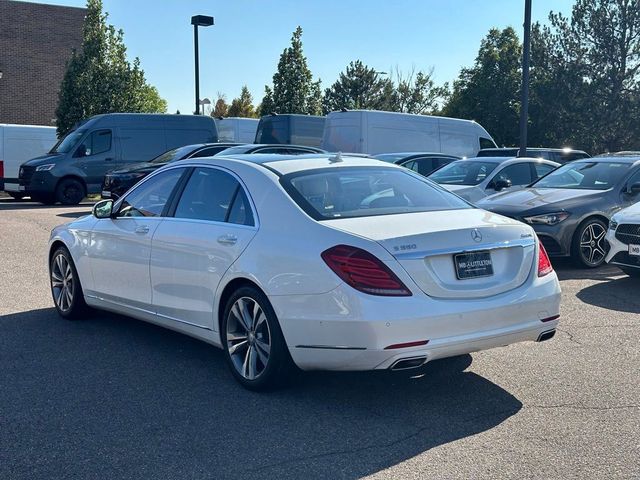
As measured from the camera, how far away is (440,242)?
15.6ft

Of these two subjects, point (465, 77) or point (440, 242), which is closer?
point (440, 242)

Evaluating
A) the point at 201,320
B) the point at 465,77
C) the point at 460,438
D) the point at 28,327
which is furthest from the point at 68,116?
the point at 465,77

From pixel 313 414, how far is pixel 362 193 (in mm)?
1573

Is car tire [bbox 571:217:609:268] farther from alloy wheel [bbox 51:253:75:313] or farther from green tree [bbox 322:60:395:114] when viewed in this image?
green tree [bbox 322:60:395:114]

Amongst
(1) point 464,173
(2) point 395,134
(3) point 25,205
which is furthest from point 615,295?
(3) point 25,205

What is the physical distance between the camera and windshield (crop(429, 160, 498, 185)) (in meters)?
13.5

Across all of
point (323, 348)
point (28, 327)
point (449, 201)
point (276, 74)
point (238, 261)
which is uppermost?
point (276, 74)

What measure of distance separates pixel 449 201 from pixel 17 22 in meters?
41.4

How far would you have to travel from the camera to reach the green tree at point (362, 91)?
6047 centimetres

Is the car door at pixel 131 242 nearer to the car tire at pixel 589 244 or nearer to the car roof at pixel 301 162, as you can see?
the car roof at pixel 301 162

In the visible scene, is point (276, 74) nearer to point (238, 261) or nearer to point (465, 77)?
point (465, 77)

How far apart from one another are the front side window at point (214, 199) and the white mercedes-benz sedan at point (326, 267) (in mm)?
11

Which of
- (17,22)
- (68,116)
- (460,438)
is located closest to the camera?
(460,438)

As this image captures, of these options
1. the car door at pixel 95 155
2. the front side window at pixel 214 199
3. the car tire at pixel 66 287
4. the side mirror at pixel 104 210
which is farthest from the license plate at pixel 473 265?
the car door at pixel 95 155
